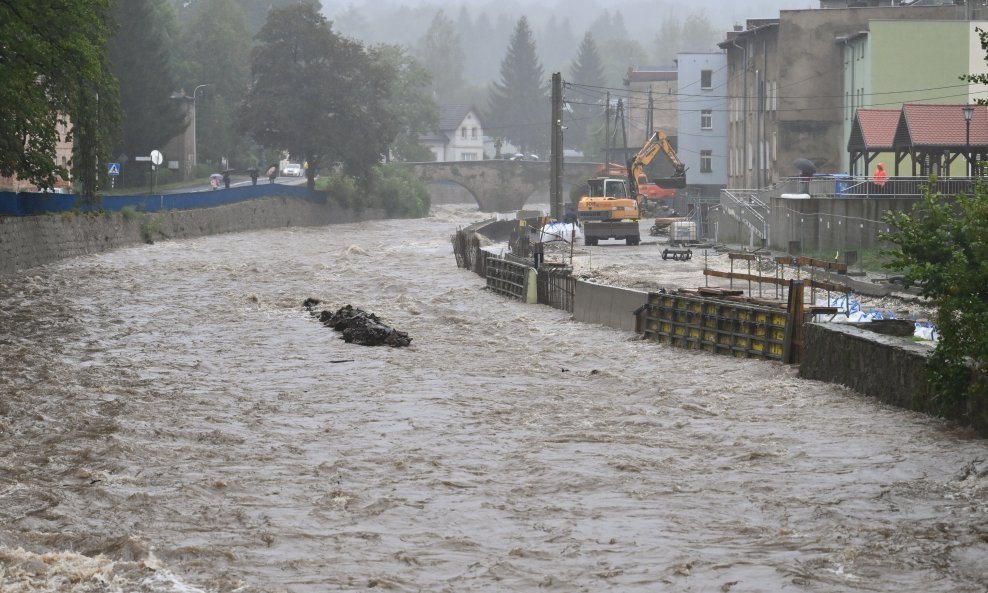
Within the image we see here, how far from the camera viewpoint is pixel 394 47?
157m

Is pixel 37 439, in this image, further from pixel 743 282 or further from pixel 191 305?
pixel 743 282

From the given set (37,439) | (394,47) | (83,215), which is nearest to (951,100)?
(83,215)

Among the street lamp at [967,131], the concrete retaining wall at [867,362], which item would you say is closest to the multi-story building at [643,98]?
the street lamp at [967,131]

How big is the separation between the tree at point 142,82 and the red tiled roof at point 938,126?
46349 mm

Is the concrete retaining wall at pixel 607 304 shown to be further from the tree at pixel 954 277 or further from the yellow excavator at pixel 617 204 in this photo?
the yellow excavator at pixel 617 204

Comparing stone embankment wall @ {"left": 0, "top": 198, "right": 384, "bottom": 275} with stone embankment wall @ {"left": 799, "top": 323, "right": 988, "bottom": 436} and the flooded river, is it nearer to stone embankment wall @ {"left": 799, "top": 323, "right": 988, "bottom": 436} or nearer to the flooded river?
the flooded river

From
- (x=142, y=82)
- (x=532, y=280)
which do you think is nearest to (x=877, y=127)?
(x=532, y=280)

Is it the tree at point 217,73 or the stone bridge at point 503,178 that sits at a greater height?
the tree at point 217,73

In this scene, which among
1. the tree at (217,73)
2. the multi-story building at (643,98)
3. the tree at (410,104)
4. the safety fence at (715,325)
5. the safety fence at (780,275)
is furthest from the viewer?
the tree at (410,104)

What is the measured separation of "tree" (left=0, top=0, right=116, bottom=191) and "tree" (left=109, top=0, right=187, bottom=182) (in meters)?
48.9

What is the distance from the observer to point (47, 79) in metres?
36.4

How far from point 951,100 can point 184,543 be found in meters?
67.3

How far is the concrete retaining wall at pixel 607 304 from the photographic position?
115 ft

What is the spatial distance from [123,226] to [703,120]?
197 ft
